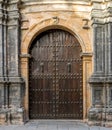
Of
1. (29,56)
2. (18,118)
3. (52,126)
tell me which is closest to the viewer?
(52,126)

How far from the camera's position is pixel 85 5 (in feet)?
31.2

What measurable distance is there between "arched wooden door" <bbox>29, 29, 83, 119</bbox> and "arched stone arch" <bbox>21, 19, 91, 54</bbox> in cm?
26

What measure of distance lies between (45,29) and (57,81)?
162cm

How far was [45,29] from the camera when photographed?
376 inches

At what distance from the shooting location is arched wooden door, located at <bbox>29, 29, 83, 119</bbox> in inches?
379

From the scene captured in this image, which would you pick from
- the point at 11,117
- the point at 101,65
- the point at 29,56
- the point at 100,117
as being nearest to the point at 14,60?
the point at 29,56

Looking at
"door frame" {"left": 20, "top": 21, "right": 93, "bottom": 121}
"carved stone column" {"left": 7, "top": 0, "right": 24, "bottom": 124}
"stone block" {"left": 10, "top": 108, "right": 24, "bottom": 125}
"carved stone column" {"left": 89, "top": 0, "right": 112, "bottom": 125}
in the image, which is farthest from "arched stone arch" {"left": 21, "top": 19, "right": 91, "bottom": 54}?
"stone block" {"left": 10, "top": 108, "right": 24, "bottom": 125}

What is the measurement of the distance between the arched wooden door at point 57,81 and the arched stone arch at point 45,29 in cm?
26

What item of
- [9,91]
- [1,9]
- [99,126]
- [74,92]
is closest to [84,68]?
[74,92]

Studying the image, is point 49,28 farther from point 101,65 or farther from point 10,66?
point 101,65

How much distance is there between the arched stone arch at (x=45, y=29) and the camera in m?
9.41

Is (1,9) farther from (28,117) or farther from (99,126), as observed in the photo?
(99,126)

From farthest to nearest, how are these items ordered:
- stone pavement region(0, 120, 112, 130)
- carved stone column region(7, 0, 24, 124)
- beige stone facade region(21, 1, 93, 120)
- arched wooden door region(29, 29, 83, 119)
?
arched wooden door region(29, 29, 83, 119) → beige stone facade region(21, 1, 93, 120) → carved stone column region(7, 0, 24, 124) → stone pavement region(0, 120, 112, 130)

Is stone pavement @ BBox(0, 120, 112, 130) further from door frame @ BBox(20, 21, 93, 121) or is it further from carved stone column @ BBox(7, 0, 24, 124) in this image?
carved stone column @ BBox(7, 0, 24, 124)
